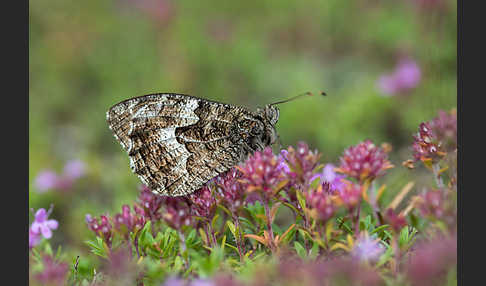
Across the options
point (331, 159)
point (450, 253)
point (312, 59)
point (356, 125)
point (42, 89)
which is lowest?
point (450, 253)

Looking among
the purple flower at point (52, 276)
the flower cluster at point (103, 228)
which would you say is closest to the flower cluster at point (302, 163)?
the flower cluster at point (103, 228)

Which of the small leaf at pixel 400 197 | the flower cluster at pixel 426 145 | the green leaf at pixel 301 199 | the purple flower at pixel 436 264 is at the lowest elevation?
the purple flower at pixel 436 264

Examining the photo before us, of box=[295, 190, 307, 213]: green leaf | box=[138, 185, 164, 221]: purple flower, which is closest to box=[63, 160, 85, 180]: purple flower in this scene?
box=[138, 185, 164, 221]: purple flower

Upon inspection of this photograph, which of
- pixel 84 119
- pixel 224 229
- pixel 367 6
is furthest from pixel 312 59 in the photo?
pixel 224 229

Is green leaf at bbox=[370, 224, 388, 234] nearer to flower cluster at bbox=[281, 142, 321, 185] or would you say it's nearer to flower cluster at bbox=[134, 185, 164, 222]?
flower cluster at bbox=[281, 142, 321, 185]

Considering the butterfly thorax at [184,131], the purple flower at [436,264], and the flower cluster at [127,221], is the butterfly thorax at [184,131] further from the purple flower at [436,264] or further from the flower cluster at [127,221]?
the purple flower at [436,264]

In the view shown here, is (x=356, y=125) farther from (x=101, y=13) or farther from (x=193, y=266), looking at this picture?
(x=101, y=13)

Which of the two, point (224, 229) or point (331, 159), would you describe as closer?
point (224, 229)

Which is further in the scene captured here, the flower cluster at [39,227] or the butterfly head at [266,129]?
the butterfly head at [266,129]

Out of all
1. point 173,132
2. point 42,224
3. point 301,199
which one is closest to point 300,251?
point 301,199
